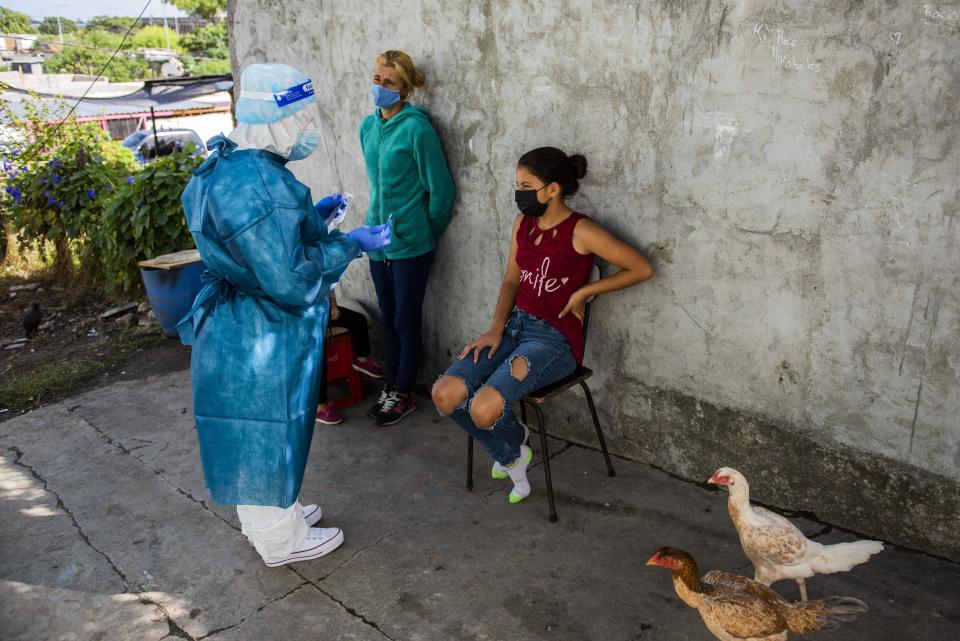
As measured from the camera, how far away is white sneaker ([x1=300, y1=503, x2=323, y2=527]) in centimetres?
367

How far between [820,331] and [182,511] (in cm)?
314

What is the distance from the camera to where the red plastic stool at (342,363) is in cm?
486

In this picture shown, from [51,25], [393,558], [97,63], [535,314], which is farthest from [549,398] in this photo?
[51,25]

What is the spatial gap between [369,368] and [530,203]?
6.71ft

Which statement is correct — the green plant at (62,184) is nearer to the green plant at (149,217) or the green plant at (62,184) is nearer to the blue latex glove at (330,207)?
the green plant at (149,217)

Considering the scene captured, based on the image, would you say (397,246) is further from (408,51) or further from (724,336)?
(724,336)

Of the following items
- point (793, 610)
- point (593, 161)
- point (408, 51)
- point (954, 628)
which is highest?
point (408, 51)

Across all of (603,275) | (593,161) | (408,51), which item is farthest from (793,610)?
(408,51)

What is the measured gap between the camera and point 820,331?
3.17 meters

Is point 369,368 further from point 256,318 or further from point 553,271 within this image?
point 256,318

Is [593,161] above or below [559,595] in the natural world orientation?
above

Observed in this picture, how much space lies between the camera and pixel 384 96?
4203 mm

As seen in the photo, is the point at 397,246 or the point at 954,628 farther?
the point at 397,246

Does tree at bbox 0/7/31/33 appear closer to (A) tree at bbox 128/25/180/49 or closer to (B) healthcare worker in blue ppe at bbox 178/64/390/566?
(A) tree at bbox 128/25/180/49
